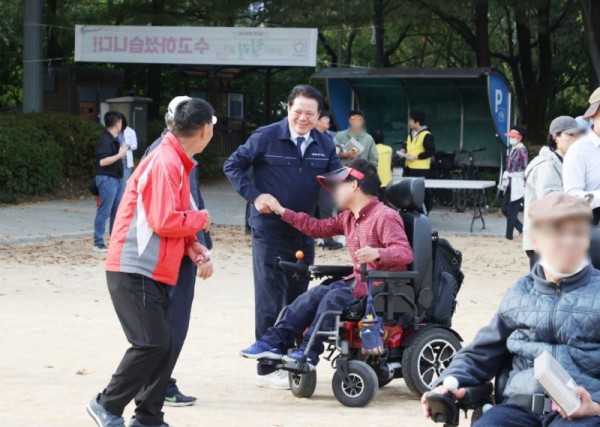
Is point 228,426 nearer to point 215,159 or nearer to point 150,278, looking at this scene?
point 150,278

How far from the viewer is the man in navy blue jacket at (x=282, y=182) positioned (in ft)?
25.8

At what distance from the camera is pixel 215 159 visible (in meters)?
28.9

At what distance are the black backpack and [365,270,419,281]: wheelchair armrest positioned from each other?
11.6 inches

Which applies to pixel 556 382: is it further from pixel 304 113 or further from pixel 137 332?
pixel 304 113

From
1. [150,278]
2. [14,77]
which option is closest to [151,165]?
[150,278]

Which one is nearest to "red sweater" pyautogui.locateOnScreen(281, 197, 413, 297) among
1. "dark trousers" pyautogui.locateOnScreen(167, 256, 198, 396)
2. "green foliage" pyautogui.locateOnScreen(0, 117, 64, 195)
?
"dark trousers" pyautogui.locateOnScreen(167, 256, 198, 396)

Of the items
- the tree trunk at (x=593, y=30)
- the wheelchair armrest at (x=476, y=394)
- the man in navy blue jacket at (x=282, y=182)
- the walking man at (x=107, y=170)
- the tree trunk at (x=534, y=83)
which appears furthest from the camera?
the tree trunk at (x=534, y=83)

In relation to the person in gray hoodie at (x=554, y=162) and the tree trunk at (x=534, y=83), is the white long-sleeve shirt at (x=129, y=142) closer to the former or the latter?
the person in gray hoodie at (x=554, y=162)

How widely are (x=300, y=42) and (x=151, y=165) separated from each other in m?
19.2

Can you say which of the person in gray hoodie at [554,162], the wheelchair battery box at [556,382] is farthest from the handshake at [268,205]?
the wheelchair battery box at [556,382]

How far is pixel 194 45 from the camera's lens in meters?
25.9

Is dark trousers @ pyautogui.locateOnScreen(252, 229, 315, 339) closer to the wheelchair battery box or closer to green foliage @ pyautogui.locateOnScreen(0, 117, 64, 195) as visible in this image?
the wheelchair battery box

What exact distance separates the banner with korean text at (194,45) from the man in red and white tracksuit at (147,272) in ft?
62.7

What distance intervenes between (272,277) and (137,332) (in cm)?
192
